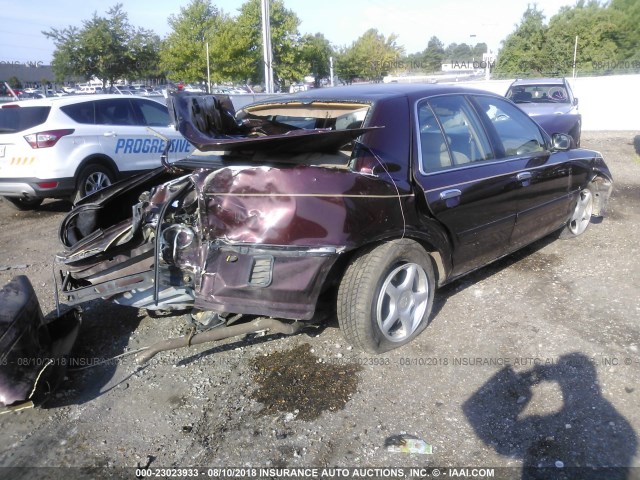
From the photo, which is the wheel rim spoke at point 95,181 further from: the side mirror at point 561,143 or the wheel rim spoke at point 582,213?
the wheel rim spoke at point 582,213

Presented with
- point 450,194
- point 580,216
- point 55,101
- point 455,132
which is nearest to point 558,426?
point 450,194

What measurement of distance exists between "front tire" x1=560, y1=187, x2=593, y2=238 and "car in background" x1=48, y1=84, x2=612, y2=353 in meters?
1.55

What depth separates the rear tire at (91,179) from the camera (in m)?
7.61

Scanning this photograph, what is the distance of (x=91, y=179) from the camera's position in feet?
25.6

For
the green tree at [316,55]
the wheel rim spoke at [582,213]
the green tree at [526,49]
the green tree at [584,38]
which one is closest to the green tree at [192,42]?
the green tree at [316,55]

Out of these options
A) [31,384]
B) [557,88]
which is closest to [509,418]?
[31,384]

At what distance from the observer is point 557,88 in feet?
41.8

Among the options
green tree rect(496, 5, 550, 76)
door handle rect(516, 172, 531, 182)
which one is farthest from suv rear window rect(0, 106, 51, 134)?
green tree rect(496, 5, 550, 76)

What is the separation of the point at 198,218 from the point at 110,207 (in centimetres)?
129

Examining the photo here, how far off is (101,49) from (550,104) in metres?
30.6

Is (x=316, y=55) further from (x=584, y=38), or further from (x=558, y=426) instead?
(x=558, y=426)

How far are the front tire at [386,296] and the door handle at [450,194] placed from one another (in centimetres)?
38

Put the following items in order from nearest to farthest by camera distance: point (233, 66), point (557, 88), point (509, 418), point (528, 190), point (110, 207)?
point (509, 418) → point (110, 207) → point (528, 190) → point (557, 88) → point (233, 66)

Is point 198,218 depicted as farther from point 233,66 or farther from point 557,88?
point 233,66
